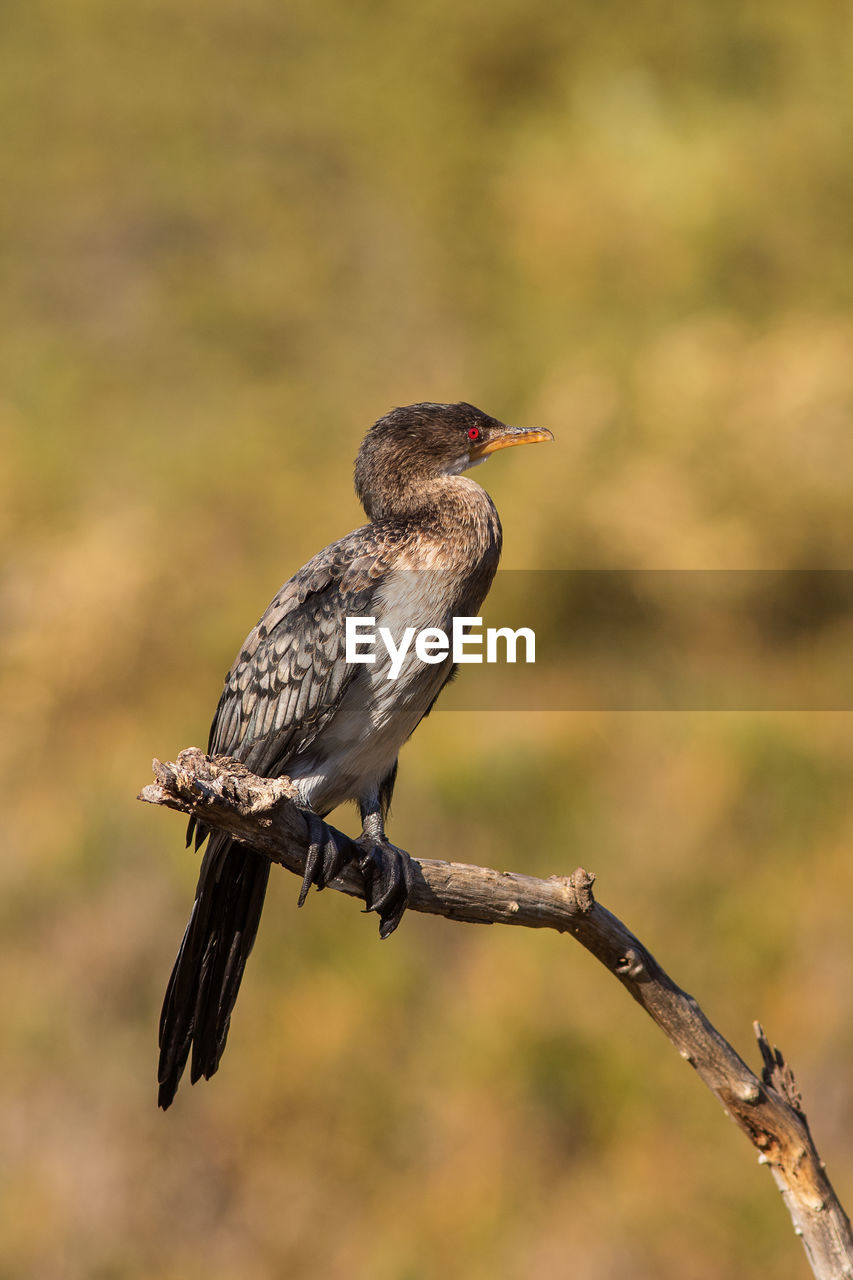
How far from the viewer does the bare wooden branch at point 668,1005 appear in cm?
283

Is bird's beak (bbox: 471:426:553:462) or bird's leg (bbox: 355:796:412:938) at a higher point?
bird's beak (bbox: 471:426:553:462)

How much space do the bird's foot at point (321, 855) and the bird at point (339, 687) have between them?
0.11 metres

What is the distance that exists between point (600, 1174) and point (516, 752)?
2774 millimetres

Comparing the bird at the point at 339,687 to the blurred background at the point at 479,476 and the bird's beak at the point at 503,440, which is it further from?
the blurred background at the point at 479,476

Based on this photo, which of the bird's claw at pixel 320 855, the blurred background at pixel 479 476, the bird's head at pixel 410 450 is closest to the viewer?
the bird's claw at pixel 320 855

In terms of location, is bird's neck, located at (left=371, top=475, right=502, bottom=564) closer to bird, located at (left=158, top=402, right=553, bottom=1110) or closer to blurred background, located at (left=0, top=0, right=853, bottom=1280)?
bird, located at (left=158, top=402, right=553, bottom=1110)

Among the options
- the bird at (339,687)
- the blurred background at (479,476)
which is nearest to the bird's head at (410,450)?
the bird at (339,687)

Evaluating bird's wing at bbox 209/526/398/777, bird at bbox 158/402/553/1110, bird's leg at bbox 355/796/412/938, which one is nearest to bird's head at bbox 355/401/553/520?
bird at bbox 158/402/553/1110

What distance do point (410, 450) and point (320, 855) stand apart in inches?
47.1

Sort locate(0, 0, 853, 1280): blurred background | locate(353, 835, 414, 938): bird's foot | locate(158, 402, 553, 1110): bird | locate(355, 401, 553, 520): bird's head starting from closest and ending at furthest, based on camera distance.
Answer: locate(353, 835, 414, 938): bird's foot
locate(158, 402, 553, 1110): bird
locate(355, 401, 553, 520): bird's head
locate(0, 0, 853, 1280): blurred background

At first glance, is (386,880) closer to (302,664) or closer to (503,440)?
(302,664)

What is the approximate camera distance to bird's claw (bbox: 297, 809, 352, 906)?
2.80 meters

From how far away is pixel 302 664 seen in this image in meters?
3.16

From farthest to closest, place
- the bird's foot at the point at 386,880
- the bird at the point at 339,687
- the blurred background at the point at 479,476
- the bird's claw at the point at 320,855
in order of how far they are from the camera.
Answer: the blurred background at the point at 479,476 → the bird at the point at 339,687 → the bird's foot at the point at 386,880 → the bird's claw at the point at 320,855
